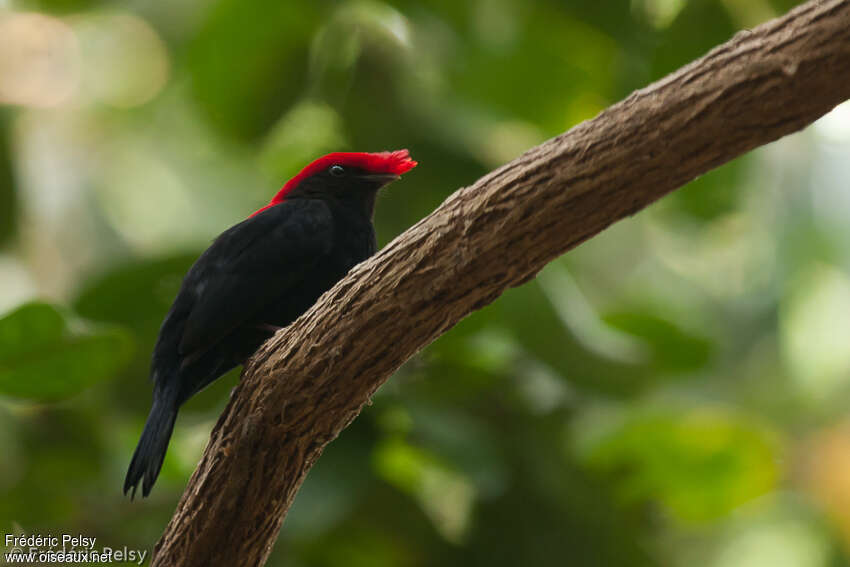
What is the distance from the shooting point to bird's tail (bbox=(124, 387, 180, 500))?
2.90m

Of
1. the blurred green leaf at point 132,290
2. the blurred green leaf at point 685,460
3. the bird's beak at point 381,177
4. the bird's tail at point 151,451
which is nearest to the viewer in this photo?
the bird's tail at point 151,451

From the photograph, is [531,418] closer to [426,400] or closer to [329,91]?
[426,400]

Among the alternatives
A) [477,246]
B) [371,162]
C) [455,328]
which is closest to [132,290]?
[371,162]

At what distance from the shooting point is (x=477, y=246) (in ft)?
7.58

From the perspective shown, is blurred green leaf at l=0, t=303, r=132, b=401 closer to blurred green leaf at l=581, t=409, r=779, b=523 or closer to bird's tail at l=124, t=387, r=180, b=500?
bird's tail at l=124, t=387, r=180, b=500

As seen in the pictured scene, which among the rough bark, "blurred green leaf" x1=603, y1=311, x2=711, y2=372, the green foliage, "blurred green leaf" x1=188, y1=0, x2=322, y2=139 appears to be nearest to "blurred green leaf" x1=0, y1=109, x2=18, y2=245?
the green foliage

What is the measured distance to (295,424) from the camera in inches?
101

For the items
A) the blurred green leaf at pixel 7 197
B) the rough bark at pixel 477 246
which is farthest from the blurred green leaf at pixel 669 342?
the blurred green leaf at pixel 7 197

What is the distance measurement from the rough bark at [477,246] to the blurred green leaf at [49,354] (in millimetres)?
637

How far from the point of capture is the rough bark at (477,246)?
6.77ft

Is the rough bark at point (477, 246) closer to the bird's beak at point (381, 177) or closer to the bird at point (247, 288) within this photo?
the bird at point (247, 288)

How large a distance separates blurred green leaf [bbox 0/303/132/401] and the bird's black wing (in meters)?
0.25

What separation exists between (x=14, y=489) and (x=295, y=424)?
187 cm

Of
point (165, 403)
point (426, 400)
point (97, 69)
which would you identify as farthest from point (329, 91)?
point (97, 69)
